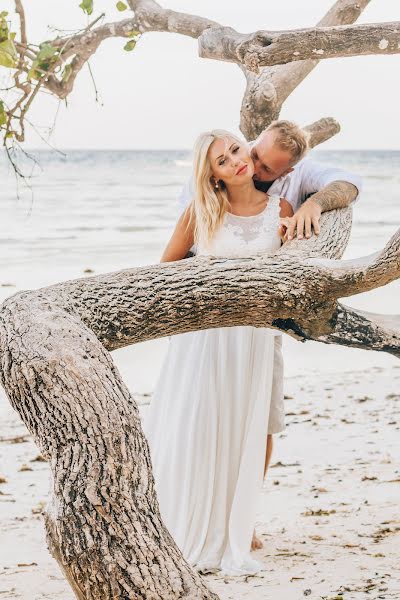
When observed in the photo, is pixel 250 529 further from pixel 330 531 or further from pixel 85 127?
pixel 85 127

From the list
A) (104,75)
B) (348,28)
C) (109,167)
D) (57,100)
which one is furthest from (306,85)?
(348,28)

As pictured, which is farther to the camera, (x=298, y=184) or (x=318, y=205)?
(x=298, y=184)

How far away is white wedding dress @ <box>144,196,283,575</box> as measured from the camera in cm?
412

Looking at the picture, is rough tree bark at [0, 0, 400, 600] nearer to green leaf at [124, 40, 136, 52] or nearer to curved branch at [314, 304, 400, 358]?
curved branch at [314, 304, 400, 358]

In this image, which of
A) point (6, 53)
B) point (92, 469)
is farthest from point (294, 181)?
point (92, 469)

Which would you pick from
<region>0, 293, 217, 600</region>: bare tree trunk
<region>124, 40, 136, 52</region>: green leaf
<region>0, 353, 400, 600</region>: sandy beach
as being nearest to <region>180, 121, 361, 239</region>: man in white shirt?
<region>124, 40, 136, 52</region>: green leaf

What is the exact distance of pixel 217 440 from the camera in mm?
4156

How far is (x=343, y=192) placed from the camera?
364 centimetres

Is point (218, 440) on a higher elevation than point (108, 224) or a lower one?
higher

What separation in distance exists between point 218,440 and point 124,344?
4.59ft

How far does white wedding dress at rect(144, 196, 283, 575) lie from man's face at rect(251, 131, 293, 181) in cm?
69

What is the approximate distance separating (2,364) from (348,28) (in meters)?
1.62

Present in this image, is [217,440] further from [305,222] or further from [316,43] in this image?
[316,43]

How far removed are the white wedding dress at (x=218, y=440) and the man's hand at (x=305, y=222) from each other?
720 millimetres
